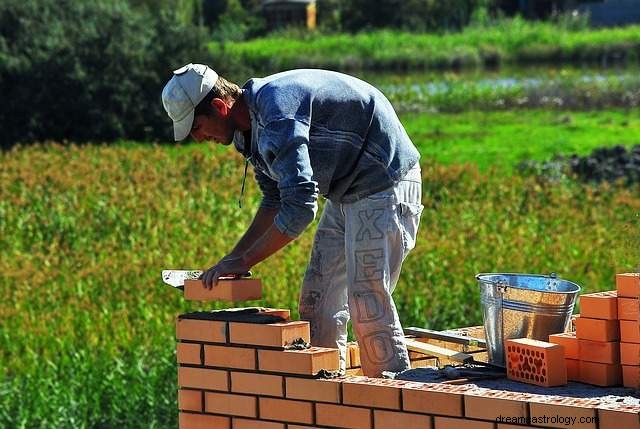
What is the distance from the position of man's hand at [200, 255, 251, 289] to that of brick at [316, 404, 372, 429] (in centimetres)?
58

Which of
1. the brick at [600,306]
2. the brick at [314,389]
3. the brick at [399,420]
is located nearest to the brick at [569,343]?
the brick at [600,306]

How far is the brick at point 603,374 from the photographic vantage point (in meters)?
4.92

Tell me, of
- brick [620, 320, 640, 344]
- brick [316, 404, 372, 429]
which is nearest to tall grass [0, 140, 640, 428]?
brick [620, 320, 640, 344]

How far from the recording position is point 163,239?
12.2 metres

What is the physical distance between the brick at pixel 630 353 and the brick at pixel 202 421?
1.36 metres

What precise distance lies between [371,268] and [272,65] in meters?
29.6

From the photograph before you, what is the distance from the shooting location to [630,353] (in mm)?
4832

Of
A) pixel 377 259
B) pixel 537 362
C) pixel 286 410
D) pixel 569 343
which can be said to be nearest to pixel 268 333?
pixel 286 410

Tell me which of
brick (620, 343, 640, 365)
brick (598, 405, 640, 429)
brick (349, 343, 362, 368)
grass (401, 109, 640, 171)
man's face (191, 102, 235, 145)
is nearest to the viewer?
brick (598, 405, 640, 429)

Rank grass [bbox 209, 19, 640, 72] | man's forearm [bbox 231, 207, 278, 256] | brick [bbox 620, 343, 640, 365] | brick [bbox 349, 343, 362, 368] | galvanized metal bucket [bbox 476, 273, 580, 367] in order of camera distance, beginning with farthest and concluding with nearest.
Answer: grass [bbox 209, 19, 640, 72] < brick [bbox 349, 343, 362, 368] < man's forearm [bbox 231, 207, 278, 256] < galvanized metal bucket [bbox 476, 273, 580, 367] < brick [bbox 620, 343, 640, 365]

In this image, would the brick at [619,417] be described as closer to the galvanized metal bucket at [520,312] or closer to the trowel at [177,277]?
the galvanized metal bucket at [520,312]

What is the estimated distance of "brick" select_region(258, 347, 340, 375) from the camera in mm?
4719

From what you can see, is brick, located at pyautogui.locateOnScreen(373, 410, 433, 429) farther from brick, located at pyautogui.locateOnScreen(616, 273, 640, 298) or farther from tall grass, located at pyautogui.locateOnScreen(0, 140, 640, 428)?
tall grass, located at pyautogui.locateOnScreen(0, 140, 640, 428)

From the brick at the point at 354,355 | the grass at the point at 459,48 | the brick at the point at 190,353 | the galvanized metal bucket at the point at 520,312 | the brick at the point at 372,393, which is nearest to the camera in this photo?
the brick at the point at 372,393
